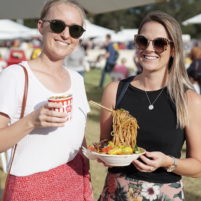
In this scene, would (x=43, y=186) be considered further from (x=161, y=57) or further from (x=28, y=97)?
(x=161, y=57)

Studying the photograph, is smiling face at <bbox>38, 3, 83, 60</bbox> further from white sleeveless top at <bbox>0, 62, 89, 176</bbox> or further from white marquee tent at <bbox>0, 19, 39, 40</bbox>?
white marquee tent at <bbox>0, 19, 39, 40</bbox>

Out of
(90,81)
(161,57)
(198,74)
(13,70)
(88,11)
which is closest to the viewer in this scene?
(13,70)

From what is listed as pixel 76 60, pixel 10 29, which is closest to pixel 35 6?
pixel 76 60

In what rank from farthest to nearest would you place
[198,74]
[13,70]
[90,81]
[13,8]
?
[90,81] → [198,74] → [13,8] → [13,70]

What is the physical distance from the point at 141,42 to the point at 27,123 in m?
1.00

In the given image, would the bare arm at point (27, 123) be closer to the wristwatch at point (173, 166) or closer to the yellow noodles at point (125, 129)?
the yellow noodles at point (125, 129)

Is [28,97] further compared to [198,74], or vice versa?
[198,74]

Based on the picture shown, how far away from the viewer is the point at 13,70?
204 centimetres

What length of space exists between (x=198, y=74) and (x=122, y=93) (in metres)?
7.14

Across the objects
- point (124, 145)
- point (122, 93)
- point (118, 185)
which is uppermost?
point (122, 93)

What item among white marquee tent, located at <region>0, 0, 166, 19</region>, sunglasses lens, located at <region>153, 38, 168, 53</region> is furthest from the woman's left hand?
white marquee tent, located at <region>0, 0, 166, 19</region>

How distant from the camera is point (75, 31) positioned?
89.0 inches

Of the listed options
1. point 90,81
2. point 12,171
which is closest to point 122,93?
point 12,171

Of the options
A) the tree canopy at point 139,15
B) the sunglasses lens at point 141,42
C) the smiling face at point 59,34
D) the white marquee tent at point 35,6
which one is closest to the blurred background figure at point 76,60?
the white marquee tent at point 35,6
